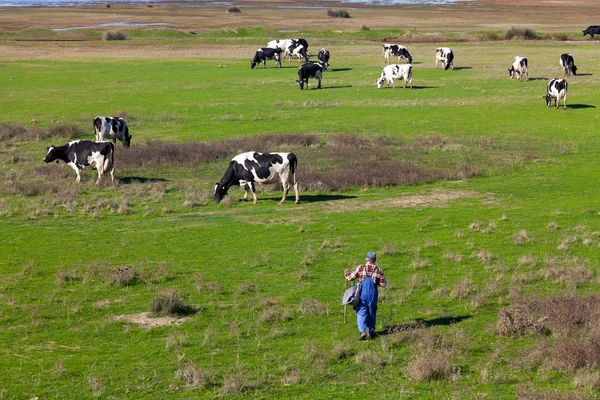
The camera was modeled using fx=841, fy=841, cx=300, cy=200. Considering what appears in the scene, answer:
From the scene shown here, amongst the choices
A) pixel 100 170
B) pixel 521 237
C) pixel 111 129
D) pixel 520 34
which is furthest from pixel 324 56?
pixel 521 237

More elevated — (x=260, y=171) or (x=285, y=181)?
(x=260, y=171)

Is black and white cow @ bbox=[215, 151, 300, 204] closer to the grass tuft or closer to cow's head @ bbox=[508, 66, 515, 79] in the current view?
cow's head @ bbox=[508, 66, 515, 79]

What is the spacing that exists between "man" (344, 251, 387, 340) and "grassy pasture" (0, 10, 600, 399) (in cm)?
43

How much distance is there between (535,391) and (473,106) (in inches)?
1365

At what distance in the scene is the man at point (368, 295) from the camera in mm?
14711

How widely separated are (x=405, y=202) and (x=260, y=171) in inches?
184

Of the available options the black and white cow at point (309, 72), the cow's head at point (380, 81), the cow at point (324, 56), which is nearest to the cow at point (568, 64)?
the cow's head at point (380, 81)

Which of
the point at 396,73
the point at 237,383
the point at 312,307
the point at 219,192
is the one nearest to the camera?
the point at 237,383

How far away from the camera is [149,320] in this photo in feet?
53.0

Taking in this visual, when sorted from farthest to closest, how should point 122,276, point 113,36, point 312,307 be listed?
point 113,36 < point 122,276 < point 312,307

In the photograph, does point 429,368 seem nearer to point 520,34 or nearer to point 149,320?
point 149,320

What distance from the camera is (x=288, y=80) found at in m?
59.0

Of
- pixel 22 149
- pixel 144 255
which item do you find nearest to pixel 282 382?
pixel 144 255

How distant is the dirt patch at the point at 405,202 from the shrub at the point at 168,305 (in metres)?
9.45
